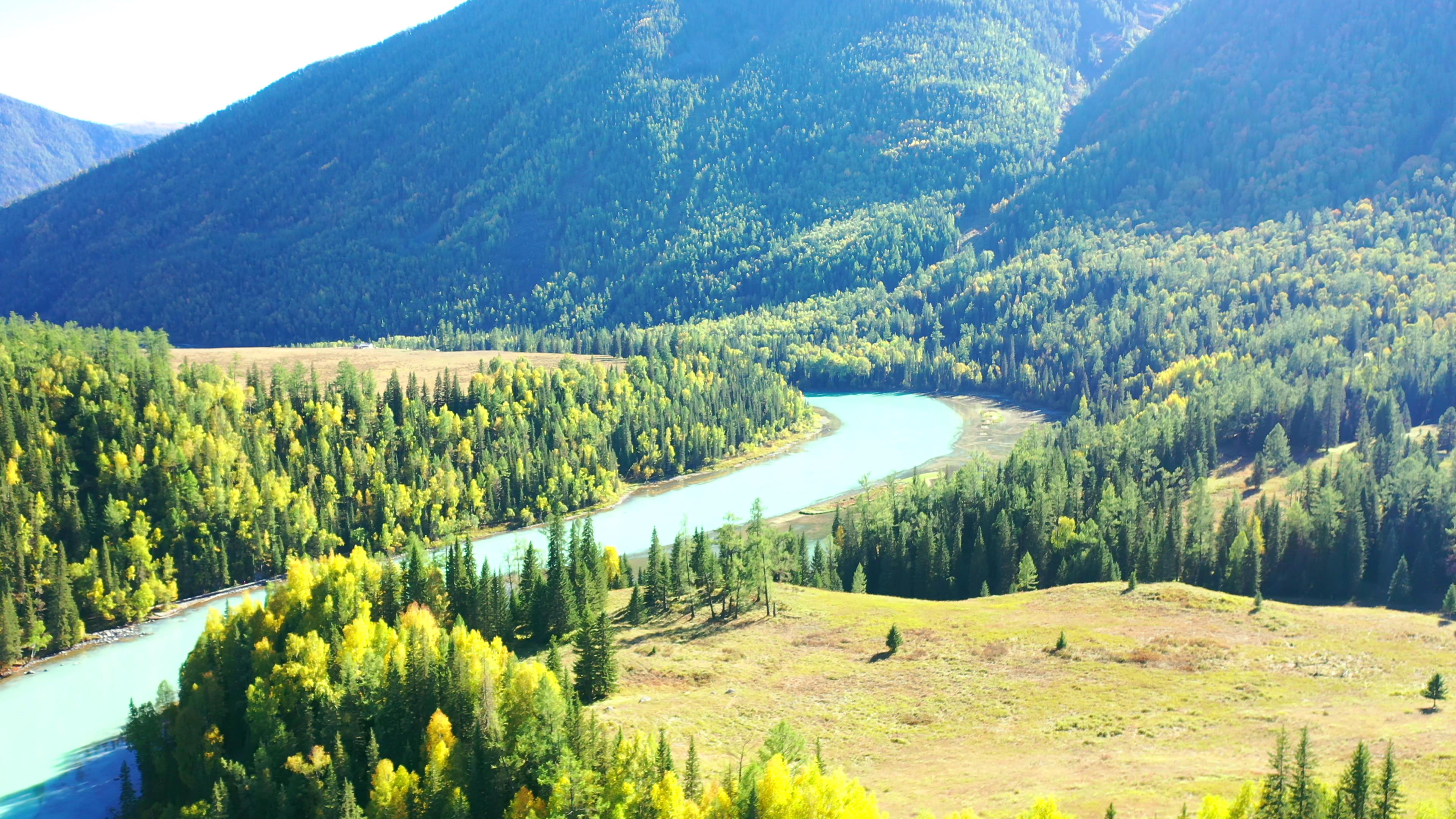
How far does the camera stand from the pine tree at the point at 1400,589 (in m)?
113

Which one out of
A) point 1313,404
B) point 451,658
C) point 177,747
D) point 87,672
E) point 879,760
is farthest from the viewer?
point 1313,404

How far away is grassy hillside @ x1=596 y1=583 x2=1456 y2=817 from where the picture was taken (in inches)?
2377

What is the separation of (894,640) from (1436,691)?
36924 mm

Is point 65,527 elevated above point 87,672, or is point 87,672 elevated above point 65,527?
point 65,527

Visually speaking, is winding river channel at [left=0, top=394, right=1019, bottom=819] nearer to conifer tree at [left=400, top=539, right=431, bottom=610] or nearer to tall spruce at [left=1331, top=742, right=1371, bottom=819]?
conifer tree at [left=400, top=539, right=431, bottom=610]

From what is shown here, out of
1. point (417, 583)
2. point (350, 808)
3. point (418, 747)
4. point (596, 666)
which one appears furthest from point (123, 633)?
point (596, 666)

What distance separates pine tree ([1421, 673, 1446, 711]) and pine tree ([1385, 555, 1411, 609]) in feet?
160

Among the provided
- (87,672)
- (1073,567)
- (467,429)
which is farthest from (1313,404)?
(87,672)

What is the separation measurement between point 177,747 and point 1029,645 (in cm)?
6682

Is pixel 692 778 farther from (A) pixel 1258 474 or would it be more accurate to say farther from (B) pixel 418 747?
(A) pixel 1258 474

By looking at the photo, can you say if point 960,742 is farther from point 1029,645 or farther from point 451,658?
point 451,658

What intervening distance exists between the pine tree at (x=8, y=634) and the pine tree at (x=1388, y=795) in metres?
115

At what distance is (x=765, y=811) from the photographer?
53.1 m

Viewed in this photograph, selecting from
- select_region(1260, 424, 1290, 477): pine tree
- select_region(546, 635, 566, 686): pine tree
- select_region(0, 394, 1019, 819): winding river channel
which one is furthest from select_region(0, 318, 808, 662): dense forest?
select_region(1260, 424, 1290, 477): pine tree
